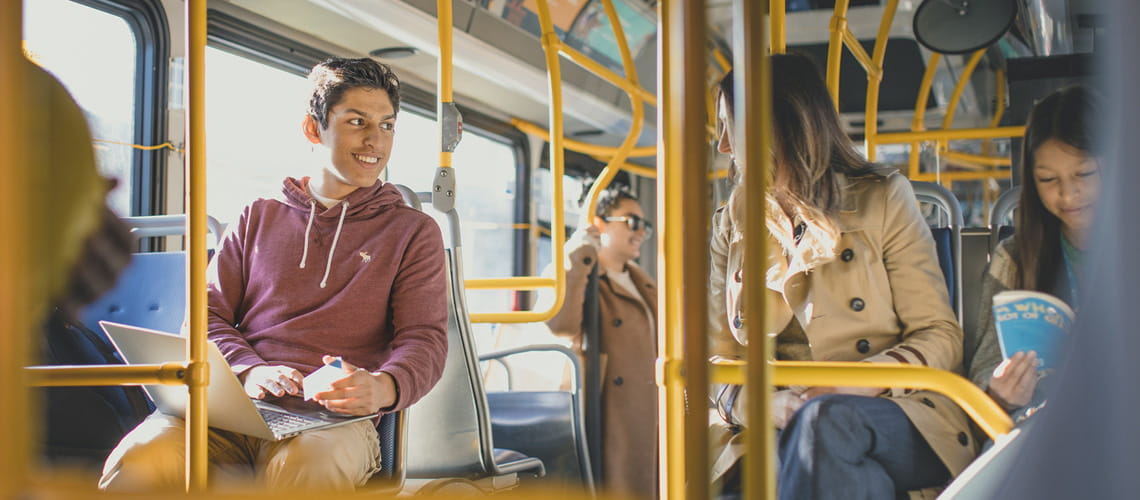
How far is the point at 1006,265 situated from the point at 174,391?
1.35 meters

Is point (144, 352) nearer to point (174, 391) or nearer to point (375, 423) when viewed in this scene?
point (174, 391)

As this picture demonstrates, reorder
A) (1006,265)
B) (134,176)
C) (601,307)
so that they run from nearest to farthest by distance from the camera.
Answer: (1006,265) < (134,176) < (601,307)

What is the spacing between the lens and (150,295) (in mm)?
2410

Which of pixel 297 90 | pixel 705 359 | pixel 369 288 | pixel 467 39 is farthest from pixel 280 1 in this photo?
pixel 705 359

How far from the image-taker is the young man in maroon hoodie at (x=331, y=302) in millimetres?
1655

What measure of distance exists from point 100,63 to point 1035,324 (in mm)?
2455

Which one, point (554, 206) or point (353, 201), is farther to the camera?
point (554, 206)

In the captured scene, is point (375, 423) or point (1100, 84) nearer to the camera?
point (1100, 84)

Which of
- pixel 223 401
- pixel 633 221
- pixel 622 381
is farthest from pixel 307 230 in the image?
pixel 633 221

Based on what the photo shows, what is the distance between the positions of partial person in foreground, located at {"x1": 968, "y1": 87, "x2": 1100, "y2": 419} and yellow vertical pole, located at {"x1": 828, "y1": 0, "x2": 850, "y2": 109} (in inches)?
31.6

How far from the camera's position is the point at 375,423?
1837 millimetres

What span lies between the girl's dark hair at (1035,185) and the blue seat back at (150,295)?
1856 mm

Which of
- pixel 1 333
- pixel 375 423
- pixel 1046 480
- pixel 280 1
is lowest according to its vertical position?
pixel 375 423

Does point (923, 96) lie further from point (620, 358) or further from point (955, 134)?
point (620, 358)
